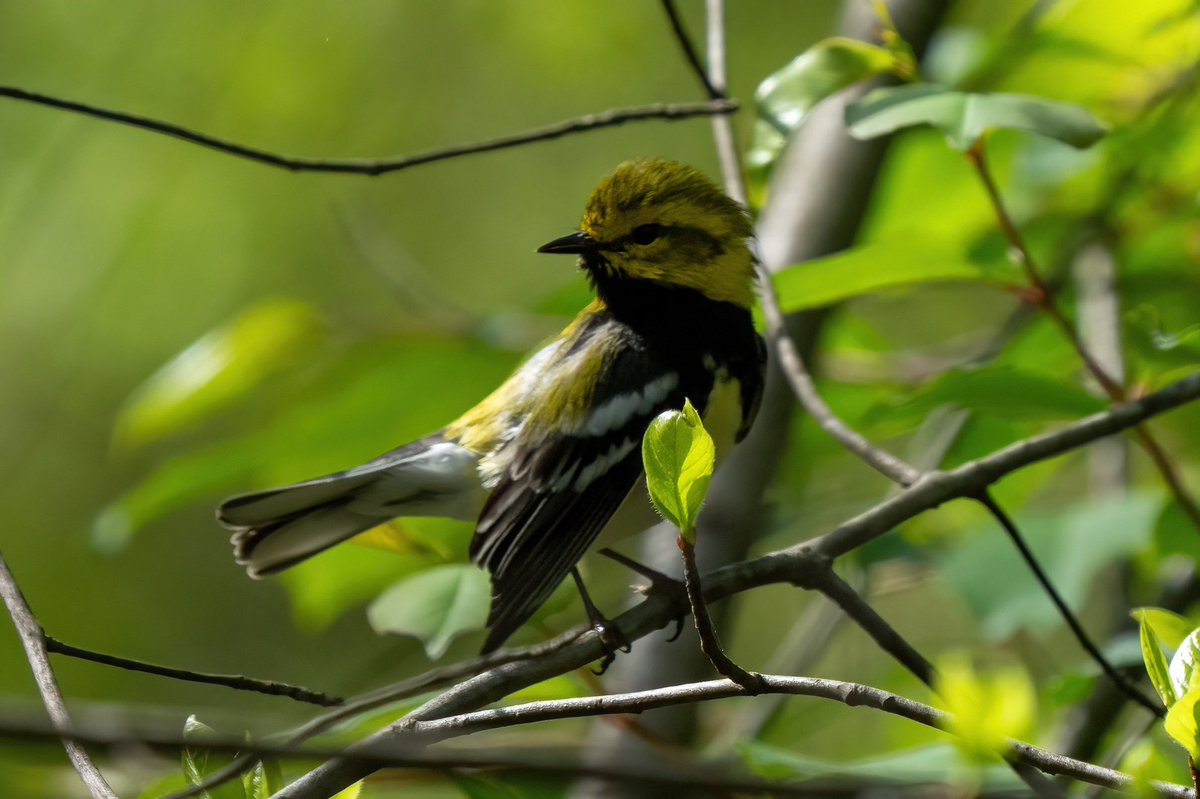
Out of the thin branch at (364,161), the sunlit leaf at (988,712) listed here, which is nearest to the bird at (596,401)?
the thin branch at (364,161)

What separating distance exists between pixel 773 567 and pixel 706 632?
1.42ft

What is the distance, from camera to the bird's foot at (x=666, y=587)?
87.0 inches

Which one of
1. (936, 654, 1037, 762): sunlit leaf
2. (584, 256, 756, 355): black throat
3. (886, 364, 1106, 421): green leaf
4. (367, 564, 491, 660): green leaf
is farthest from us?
(584, 256, 756, 355): black throat

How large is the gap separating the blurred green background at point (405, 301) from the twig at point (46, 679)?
0.72m

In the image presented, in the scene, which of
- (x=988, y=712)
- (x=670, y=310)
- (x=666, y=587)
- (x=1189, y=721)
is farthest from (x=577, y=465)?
(x=988, y=712)

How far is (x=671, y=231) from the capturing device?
2.79 metres

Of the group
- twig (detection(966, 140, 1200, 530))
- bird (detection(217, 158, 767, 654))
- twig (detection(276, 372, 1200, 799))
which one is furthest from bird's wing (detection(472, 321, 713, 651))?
twig (detection(966, 140, 1200, 530))

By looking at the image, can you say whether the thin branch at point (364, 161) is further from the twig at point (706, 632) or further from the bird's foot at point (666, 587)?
the twig at point (706, 632)

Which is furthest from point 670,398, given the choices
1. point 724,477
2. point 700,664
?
point 700,664

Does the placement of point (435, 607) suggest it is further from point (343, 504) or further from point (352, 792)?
point (343, 504)

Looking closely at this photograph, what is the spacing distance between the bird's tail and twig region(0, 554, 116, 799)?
3.38ft

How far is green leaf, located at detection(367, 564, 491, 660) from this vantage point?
6.16ft

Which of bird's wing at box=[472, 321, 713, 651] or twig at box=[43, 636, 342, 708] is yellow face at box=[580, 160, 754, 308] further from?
twig at box=[43, 636, 342, 708]

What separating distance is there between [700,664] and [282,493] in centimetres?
97
